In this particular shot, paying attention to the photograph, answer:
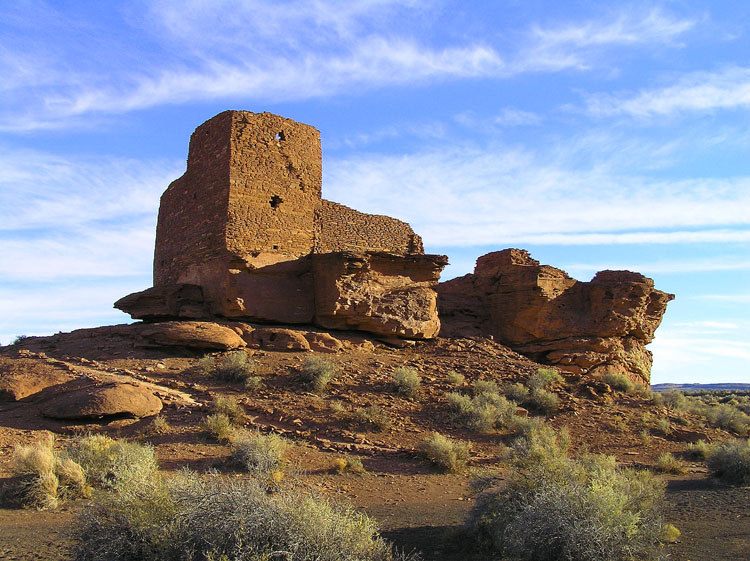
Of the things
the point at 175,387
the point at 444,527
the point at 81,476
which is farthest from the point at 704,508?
the point at 175,387

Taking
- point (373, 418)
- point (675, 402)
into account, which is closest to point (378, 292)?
point (373, 418)

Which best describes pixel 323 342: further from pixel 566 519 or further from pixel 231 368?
pixel 566 519

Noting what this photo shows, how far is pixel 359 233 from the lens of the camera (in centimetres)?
1947

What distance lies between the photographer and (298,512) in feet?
18.0

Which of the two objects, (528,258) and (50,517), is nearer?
(50,517)

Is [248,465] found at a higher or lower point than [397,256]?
lower

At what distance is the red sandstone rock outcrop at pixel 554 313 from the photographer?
20672mm

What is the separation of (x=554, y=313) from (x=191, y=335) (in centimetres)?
1229

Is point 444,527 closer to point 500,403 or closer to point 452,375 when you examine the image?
point 500,403

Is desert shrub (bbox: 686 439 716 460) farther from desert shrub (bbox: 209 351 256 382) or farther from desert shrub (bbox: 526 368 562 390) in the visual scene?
desert shrub (bbox: 209 351 256 382)

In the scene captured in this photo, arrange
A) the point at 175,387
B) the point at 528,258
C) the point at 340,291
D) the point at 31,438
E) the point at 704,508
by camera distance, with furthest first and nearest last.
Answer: the point at 528,258, the point at 340,291, the point at 175,387, the point at 31,438, the point at 704,508

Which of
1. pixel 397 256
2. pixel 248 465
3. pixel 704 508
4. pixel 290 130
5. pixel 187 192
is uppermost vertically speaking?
pixel 290 130

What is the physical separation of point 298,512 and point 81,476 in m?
4.49

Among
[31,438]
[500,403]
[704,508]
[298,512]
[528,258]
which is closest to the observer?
[298,512]
